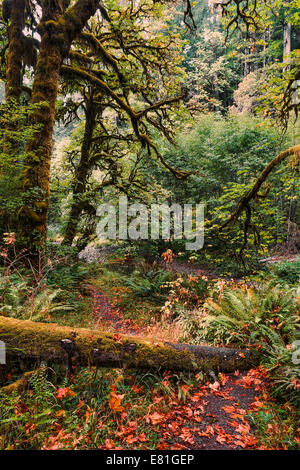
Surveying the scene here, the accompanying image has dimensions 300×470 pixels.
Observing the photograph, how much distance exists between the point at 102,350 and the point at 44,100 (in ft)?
16.1

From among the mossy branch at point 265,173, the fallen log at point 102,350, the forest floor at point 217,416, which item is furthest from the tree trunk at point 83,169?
the forest floor at point 217,416

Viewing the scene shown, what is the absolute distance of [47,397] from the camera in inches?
93.9

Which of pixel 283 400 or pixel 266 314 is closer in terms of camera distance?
pixel 283 400

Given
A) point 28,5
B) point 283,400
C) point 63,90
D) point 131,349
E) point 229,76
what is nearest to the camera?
point 283,400

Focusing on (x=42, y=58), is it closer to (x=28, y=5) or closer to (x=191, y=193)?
(x=28, y=5)

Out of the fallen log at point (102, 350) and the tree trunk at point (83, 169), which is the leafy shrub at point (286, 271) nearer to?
the fallen log at point (102, 350)

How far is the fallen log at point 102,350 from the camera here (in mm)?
2539

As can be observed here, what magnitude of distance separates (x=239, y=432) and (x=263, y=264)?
8.54m

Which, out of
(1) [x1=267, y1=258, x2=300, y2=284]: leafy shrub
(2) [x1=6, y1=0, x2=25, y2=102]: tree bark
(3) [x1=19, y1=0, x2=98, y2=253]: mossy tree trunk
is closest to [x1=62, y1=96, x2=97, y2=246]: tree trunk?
(2) [x1=6, y1=0, x2=25, y2=102]: tree bark

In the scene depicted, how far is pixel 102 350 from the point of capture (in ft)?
9.16

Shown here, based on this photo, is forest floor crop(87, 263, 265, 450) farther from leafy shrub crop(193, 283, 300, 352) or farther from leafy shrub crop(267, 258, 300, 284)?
leafy shrub crop(267, 258, 300, 284)

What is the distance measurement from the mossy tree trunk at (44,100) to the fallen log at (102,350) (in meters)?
2.42

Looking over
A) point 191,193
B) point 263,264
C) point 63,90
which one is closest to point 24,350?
point 63,90

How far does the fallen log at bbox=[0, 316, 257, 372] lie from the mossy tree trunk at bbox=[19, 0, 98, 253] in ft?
7.94
